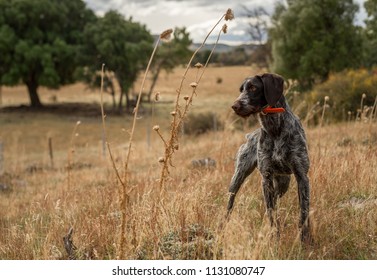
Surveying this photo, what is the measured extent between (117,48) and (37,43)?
7.45 metres

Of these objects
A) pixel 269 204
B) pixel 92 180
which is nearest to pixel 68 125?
pixel 92 180

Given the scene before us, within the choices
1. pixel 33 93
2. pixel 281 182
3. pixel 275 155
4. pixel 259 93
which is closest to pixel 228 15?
pixel 259 93

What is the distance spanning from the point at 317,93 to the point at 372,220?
1950cm

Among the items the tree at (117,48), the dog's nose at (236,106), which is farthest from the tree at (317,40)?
the dog's nose at (236,106)

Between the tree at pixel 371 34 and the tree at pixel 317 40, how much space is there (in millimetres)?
1017

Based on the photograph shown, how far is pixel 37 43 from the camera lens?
45.3 m

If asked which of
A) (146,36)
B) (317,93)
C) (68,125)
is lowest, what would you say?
(68,125)

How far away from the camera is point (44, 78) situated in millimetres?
42938

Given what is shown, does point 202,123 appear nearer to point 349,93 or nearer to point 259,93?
point 349,93

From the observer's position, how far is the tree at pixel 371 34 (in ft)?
104

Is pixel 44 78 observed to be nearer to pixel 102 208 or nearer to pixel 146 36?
pixel 146 36

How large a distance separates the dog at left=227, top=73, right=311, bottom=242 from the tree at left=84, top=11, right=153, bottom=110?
39651 millimetres

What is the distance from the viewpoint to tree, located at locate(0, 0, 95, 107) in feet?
140

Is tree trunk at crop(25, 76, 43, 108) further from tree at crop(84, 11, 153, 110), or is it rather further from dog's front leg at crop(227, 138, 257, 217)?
dog's front leg at crop(227, 138, 257, 217)
